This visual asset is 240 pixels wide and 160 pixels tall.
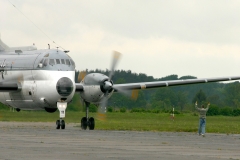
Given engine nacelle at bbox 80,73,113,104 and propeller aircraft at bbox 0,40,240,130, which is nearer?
propeller aircraft at bbox 0,40,240,130

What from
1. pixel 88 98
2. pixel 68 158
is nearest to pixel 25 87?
pixel 88 98

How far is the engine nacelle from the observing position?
31219mm

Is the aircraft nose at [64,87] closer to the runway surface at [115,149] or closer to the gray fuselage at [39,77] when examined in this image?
the gray fuselage at [39,77]

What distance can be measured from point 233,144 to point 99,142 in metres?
4.54

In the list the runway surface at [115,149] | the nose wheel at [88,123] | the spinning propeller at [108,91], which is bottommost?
the runway surface at [115,149]

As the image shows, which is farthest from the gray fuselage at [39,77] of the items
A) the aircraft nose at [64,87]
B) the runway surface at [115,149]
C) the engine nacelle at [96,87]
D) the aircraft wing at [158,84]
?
the runway surface at [115,149]

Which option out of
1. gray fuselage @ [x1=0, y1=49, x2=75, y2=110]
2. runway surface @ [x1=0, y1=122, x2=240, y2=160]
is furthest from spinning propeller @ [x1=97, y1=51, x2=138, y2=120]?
runway surface @ [x1=0, y1=122, x2=240, y2=160]

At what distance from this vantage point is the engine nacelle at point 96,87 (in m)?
31.2

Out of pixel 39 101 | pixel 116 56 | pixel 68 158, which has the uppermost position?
pixel 116 56

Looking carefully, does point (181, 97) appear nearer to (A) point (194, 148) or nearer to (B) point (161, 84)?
(B) point (161, 84)

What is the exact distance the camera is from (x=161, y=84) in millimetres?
34750

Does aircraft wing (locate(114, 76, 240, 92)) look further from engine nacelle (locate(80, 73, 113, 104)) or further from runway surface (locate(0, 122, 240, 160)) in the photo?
runway surface (locate(0, 122, 240, 160))

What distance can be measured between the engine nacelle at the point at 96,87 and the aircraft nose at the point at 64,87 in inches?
61.3

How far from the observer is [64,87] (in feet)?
98.9
